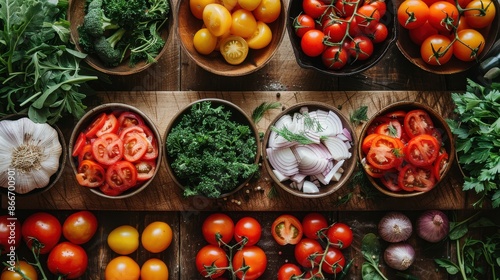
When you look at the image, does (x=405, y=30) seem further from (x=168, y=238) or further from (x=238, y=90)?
(x=168, y=238)

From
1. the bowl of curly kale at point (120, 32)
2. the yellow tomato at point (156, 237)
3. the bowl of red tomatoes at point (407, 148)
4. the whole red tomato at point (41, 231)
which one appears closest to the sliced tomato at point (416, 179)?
the bowl of red tomatoes at point (407, 148)

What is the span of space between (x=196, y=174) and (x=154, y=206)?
303 millimetres

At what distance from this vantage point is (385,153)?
2.21m

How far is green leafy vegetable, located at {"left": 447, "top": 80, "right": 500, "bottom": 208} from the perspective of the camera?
7.00 ft

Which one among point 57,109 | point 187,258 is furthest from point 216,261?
point 57,109

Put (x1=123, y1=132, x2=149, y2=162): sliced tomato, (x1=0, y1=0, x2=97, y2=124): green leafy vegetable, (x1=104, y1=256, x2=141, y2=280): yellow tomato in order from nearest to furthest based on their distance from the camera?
(x1=0, y1=0, x2=97, y2=124): green leafy vegetable
(x1=123, y1=132, x2=149, y2=162): sliced tomato
(x1=104, y1=256, x2=141, y2=280): yellow tomato

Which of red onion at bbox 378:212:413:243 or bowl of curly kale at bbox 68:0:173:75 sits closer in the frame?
bowl of curly kale at bbox 68:0:173:75

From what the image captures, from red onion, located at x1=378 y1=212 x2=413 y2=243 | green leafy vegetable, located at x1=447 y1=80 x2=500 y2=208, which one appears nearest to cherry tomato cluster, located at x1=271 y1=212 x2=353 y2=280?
red onion, located at x1=378 y1=212 x2=413 y2=243

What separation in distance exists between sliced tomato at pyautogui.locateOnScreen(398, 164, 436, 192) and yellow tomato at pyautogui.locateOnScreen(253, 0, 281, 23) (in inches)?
31.1

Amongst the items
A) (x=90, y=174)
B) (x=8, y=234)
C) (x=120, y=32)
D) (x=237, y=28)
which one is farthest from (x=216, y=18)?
(x=8, y=234)

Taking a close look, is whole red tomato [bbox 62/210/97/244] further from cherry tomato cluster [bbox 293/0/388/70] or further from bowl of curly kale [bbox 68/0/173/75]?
cherry tomato cluster [bbox 293/0/388/70]

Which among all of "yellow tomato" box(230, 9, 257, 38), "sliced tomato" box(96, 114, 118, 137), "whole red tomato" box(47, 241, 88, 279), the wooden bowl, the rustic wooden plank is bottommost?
"whole red tomato" box(47, 241, 88, 279)

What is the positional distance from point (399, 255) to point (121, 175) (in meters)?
1.15

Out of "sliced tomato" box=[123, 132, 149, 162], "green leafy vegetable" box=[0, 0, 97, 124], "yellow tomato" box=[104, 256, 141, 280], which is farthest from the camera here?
"yellow tomato" box=[104, 256, 141, 280]
